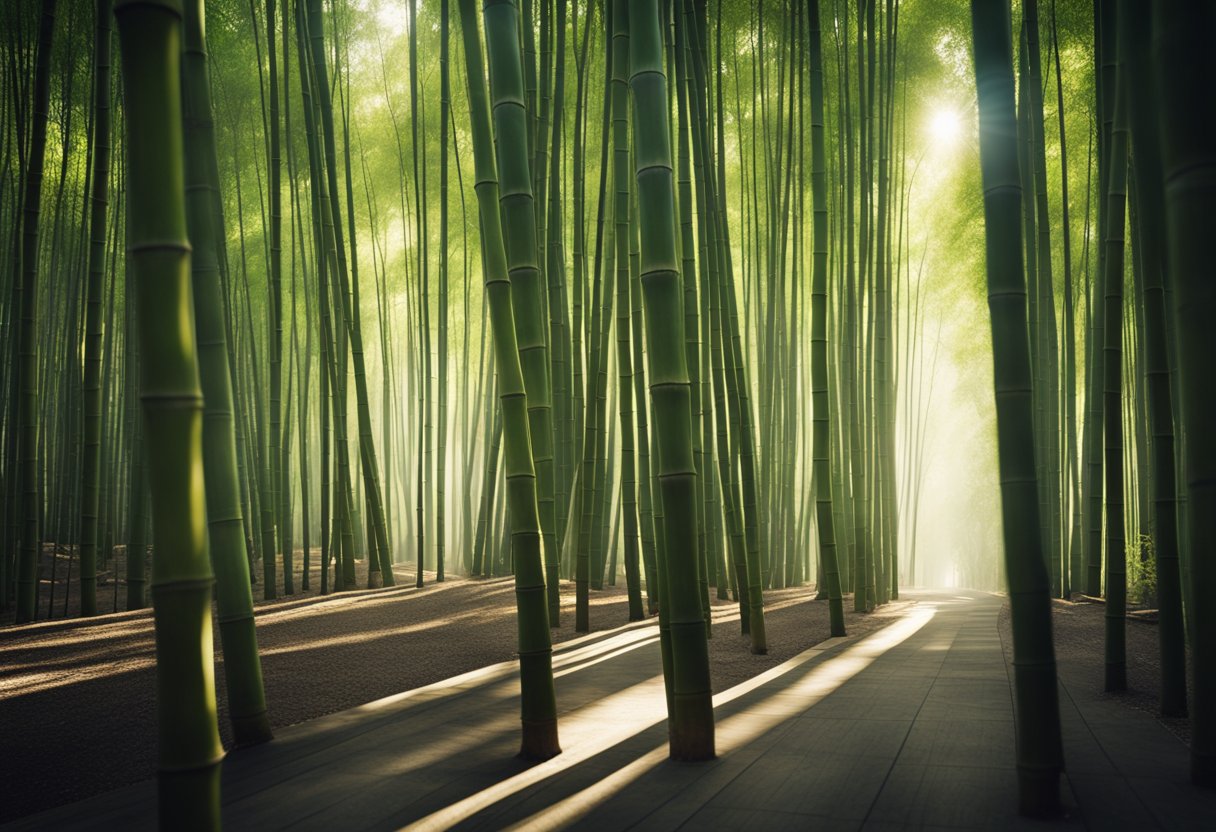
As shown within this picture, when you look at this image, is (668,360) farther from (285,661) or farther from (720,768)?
(285,661)

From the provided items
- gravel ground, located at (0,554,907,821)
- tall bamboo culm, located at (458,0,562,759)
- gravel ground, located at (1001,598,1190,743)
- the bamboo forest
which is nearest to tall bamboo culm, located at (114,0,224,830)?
the bamboo forest

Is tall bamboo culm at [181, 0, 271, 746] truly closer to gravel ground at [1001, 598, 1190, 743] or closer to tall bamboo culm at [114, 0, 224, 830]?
tall bamboo culm at [114, 0, 224, 830]

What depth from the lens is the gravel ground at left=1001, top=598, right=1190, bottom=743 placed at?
170 cm

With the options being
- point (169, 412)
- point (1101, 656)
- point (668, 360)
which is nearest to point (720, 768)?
point (668, 360)

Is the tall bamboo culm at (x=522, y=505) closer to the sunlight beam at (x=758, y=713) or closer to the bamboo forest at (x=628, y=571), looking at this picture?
the bamboo forest at (x=628, y=571)

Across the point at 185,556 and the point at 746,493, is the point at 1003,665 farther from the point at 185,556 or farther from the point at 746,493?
the point at 185,556

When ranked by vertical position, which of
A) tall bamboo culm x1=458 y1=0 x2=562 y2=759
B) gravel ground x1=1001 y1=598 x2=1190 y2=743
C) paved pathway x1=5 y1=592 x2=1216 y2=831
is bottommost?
gravel ground x1=1001 y1=598 x2=1190 y2=743

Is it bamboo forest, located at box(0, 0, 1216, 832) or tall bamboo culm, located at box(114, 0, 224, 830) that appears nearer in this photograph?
tall bamboo culm, located at box(114, 0, 224, 830)

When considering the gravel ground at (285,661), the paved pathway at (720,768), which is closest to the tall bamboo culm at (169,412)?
the paved pathway at (720,768)

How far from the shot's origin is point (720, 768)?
1.27 m

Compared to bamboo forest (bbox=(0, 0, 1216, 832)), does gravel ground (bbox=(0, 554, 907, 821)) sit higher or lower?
lower

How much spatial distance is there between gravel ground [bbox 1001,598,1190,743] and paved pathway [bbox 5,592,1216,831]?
0.18 feet

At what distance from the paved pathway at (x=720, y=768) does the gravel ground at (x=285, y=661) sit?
216mm

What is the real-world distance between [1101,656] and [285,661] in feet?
7.42
